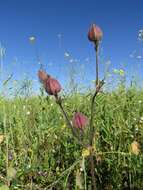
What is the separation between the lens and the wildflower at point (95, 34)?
4.04ft

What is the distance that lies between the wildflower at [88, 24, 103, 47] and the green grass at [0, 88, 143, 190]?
511 mm

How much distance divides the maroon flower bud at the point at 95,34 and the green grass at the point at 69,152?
Answer: 51 centimetres

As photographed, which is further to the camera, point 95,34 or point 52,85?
point 95,34

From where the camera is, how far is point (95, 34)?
123 cm

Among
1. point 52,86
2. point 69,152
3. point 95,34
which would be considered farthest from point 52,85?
point 69,152

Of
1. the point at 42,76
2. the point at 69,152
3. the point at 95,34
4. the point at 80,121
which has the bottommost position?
the point at 69,152

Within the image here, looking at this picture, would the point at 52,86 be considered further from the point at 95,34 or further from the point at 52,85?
the point at 95,34

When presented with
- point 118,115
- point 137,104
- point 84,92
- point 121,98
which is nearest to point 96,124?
point 118,115

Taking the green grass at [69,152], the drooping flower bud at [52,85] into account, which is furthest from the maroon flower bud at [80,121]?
the green grass at [69,152]

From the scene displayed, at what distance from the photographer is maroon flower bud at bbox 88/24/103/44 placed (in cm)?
123

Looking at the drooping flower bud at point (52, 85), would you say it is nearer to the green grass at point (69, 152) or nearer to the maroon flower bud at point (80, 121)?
the maroon flower bud at point (80, 121)

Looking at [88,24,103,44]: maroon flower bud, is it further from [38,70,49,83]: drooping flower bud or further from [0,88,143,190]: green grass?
[0,88,143,190]: green grass

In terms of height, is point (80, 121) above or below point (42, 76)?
below

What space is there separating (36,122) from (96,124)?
550mm
